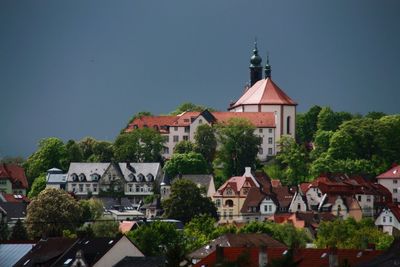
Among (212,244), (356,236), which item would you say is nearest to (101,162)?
(356,236)

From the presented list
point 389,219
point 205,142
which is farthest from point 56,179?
point 389,219

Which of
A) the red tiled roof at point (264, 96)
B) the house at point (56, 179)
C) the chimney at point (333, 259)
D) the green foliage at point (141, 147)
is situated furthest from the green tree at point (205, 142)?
the chimney at point (333, 259)

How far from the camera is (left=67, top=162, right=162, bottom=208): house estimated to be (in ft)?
555

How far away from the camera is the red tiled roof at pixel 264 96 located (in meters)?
187

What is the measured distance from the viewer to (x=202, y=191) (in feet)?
518

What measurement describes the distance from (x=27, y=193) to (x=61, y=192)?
118 ft

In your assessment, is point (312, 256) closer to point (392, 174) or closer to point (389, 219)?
point (389, 219)

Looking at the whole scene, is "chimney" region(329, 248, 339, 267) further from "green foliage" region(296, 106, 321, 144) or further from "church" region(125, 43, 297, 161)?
"green foliage" region(296, 106, 321, 144)

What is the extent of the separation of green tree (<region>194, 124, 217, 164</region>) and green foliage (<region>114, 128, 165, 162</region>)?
12.4 feet

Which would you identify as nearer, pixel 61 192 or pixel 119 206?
pixel 61 192

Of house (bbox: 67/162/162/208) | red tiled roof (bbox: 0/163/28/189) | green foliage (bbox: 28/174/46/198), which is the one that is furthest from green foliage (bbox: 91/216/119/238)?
red tiled roof (bbox: 0/163/28/189)

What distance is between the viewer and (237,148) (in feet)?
575

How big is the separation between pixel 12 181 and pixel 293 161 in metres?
24.9

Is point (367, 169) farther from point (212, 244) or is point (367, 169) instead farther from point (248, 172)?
point (212, 244)
